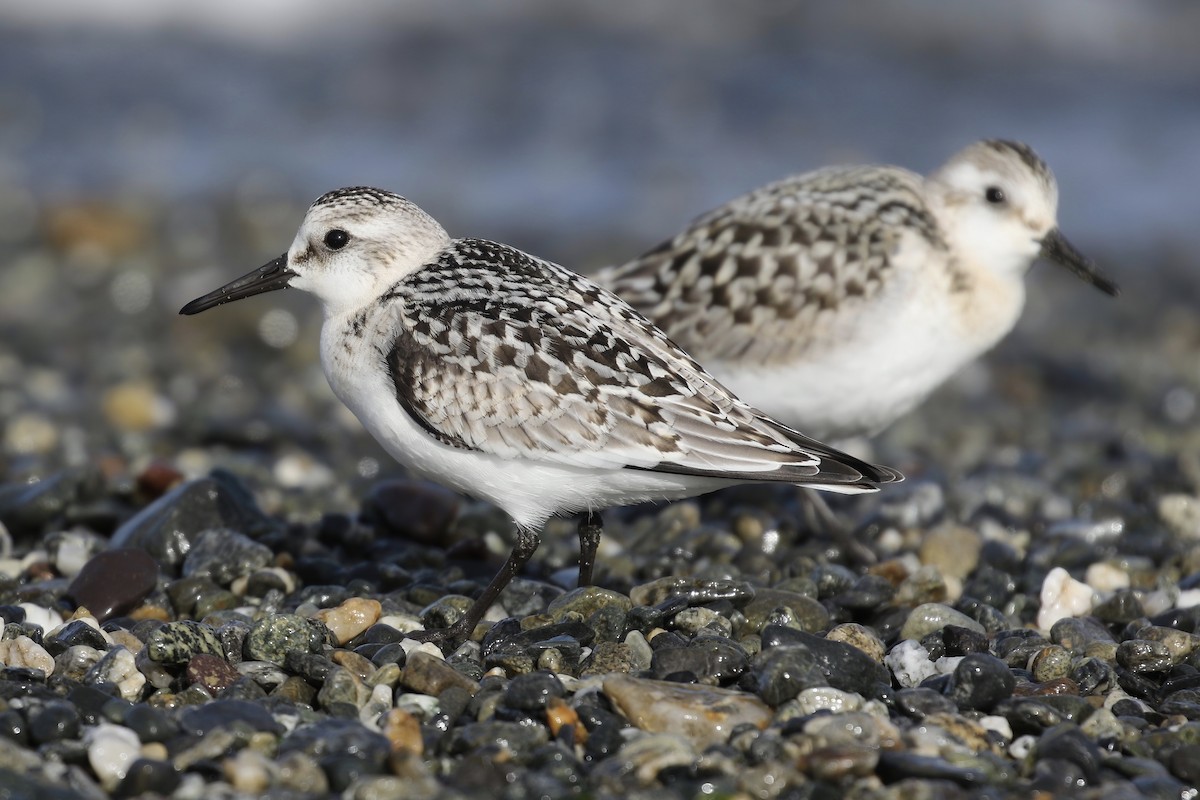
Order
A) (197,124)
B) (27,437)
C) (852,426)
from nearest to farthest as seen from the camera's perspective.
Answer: (852,426) < (27,437) < (197,124)

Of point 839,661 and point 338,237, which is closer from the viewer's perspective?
point 839,661

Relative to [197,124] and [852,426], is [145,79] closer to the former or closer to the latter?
[197,124]

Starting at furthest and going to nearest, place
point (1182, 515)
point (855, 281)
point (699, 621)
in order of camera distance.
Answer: point (1182, 515) → point (855, 281) → point (699, 621)

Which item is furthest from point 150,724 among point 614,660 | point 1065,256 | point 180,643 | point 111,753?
point 1065,256

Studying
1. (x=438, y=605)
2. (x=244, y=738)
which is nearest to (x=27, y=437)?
(x=438, y=605)

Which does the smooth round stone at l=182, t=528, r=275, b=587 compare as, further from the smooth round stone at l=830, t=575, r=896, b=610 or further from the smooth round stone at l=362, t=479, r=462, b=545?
the smooth round stone at l=830, t=575, r=896, b=610

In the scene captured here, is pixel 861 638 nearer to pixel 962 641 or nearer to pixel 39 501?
pixel 962 641

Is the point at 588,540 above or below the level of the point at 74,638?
above
